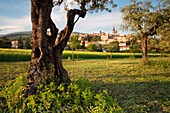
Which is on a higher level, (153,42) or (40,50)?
(153,42)

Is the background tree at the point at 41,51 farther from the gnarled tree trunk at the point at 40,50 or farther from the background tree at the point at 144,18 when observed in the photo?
the background tree at the point at 144,18

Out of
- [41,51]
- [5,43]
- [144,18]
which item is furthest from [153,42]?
[5,43]

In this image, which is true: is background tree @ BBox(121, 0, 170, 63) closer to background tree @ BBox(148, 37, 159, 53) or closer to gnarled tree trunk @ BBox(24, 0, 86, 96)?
background tree @ BBox(148, 37, 159, 53)

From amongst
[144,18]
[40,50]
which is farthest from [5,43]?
[40,50]

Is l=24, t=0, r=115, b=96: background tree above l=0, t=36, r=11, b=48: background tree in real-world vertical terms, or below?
below

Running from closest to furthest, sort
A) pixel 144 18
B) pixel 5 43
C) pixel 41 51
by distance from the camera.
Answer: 1. pixel 41 51
2. pixel 144 18
3. pixel 5 43

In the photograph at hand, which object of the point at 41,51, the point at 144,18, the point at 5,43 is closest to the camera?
the point at 41,51

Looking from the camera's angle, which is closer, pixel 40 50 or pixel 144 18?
pixel 40 50

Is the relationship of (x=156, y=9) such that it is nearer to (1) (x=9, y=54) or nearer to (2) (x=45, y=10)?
(2) (x=45, y=10)

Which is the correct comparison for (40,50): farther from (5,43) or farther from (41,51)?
(5,43)

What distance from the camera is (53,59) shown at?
6.59m

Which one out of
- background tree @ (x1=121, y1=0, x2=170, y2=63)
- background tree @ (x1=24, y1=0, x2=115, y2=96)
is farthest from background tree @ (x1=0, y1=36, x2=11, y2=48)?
background tree @ (x1=24, y1=0, x2=115, y2=96)

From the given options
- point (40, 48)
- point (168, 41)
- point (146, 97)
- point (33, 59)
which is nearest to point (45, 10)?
point (40, 48)

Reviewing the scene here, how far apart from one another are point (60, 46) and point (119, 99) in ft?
9.84
